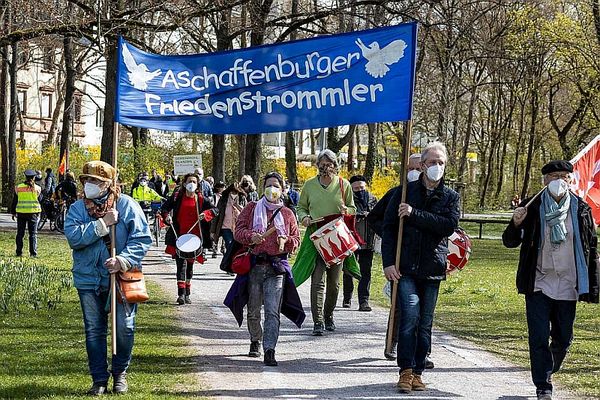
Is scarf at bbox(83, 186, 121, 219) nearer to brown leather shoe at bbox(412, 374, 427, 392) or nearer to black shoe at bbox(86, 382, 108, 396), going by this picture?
black shoe at bbox(86, 382, 108, 396)

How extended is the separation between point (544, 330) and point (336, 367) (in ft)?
7.03

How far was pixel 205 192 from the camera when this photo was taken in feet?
56.9

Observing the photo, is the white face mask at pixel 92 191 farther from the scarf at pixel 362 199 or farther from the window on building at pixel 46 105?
the window on building at pixel 46 105

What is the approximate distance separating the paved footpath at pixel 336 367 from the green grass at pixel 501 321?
39cm

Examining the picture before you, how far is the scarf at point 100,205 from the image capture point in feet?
26.9

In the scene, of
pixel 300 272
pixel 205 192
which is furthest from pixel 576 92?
pixel 300 272

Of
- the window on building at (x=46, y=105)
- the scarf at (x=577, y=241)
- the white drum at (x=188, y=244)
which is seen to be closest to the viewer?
the scarf at (x=577, y=241)

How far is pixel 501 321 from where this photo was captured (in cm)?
1445

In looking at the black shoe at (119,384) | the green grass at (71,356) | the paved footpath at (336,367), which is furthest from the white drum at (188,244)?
the black shoe at (119,384)

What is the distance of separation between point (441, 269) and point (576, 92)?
45.2 m

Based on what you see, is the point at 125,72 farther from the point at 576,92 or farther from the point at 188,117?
the point at 576,92

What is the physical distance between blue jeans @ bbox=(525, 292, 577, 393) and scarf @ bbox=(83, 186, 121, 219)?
3.33m

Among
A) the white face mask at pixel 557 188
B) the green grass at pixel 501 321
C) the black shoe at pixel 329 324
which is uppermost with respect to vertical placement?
the white face mask at pixel 557 188

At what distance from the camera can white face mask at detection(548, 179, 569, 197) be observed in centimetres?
862
